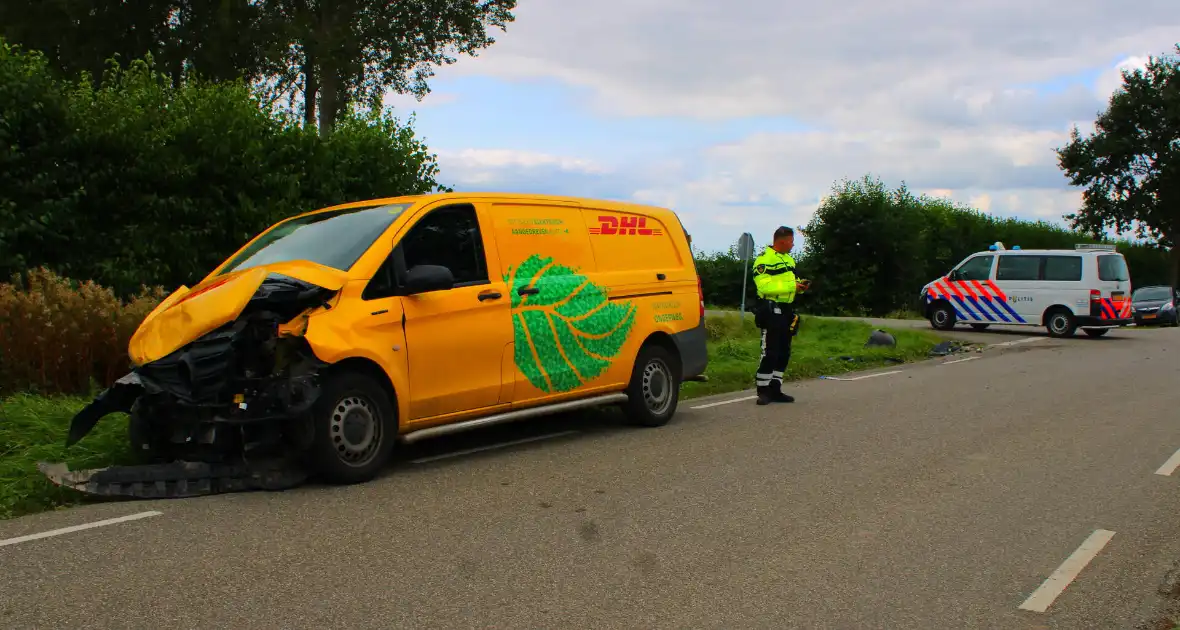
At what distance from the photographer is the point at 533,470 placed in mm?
7520

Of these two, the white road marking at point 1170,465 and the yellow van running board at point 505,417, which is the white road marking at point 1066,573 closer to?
the white road marking at point 1170,465

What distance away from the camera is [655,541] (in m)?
5.57

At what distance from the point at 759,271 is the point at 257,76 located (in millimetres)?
24015

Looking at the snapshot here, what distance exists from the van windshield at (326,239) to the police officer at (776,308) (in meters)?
4.72

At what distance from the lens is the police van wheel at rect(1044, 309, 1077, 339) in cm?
2397

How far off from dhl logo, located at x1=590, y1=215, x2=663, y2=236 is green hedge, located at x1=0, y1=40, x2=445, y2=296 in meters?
6.16

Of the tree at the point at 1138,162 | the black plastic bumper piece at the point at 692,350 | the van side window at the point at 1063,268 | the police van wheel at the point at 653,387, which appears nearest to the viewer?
the police van wheel at the point at 653,387

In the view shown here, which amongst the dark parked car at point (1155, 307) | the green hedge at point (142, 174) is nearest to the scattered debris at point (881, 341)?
the green hedge at point (142, 174)

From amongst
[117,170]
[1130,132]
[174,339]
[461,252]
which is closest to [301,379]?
[174,339]

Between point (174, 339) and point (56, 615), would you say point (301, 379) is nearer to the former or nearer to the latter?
point (174, 339)

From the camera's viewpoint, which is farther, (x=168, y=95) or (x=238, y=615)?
(x=168, y=95)

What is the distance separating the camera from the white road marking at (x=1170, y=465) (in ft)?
25.0

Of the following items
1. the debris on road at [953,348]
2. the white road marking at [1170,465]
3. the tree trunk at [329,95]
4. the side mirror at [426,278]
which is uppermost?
the tree trunk at [329,95]

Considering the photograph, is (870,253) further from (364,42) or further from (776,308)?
(776,308)
